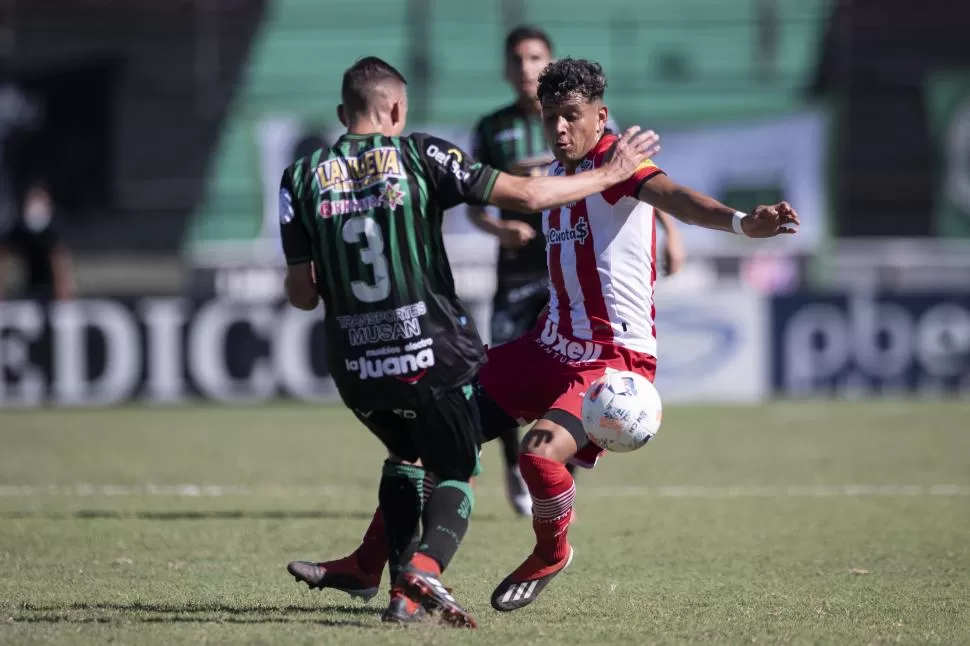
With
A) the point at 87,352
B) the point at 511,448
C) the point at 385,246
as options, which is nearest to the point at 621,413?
the point at 385,246

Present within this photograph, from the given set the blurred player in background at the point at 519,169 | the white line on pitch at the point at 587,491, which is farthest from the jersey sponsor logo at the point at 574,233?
the white line on pitch at the point at 587,491

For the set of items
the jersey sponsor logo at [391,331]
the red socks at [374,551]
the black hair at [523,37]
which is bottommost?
the red socks at [374,551]

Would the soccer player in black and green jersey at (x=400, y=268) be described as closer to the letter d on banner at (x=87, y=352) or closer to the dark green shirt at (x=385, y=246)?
the dark green shirt at (x=385, y=246)

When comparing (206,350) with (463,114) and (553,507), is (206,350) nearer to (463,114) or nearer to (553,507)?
(463,114)

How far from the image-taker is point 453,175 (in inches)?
200

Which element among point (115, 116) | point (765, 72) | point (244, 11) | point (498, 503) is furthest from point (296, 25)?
point (498, 503)

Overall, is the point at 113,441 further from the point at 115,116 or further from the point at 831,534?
the point at 115,116

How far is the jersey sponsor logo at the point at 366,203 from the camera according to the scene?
505cm

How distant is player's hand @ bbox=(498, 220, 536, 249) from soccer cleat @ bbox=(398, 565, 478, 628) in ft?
9.15

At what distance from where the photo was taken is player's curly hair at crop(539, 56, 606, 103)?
5602 mm

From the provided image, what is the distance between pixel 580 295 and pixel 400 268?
3.21ft

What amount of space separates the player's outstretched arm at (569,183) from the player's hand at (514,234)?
2.01 meters

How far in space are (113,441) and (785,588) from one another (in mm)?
7742

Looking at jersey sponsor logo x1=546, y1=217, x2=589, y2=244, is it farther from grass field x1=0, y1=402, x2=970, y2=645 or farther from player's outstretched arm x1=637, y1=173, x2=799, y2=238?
grass field x1=0, y1=402, x2=970, y2=645
